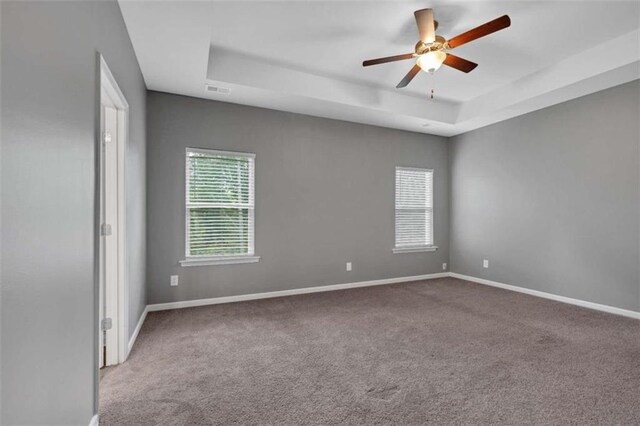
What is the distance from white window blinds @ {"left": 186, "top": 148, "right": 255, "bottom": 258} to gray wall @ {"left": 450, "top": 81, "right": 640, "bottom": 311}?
3880mm

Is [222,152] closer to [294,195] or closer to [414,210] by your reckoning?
[294,195]

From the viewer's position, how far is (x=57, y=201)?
4.13 feet

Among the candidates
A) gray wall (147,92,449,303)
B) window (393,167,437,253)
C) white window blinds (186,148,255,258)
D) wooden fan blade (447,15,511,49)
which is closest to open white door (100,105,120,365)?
gray wall (147,92,449,303)

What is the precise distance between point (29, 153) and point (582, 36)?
4.44 m

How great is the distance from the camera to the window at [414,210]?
561 cm

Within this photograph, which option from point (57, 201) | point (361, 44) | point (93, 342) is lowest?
point (93, 342)

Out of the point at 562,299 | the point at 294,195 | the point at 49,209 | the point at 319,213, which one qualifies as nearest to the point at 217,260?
the point at 294,195

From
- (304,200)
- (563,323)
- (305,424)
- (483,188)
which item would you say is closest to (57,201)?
(305,424)

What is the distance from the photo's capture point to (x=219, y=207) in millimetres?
4180

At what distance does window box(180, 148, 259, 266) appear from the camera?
13.3ft

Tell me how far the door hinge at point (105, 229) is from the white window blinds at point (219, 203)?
1.54 meters

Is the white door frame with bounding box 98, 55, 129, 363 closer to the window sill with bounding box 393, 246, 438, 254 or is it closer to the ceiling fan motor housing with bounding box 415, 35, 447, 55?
the ceiling fan motor housing with bounding box 415, 35, 447, 55

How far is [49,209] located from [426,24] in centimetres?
286

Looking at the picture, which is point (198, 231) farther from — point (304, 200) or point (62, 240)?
point (62, 240)
